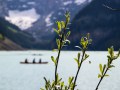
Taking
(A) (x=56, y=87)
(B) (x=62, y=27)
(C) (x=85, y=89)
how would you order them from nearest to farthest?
1. (A) (x=56, y=87)
2. (B) (x=62, y=27)
3. (C) (x=85, y=89)

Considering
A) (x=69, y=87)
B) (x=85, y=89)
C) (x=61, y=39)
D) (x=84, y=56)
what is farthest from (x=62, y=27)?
(x=85, y=89)

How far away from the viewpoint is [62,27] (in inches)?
341

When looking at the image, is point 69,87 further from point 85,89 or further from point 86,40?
point 85,89

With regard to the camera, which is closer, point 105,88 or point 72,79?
point 72,79

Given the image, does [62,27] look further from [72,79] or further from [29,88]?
[29,88]

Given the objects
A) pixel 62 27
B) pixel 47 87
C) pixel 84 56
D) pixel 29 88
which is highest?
pixel 62 27

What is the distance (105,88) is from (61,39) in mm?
85038

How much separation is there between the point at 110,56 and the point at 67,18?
1.26 meters

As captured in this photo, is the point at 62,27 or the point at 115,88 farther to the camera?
the point at 115,88

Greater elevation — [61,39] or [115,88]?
[61,39]

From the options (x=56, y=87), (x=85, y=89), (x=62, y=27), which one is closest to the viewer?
(x=56, y=87)

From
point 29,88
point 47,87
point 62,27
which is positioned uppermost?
point 62,27

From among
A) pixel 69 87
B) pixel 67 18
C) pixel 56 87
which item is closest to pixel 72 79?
pixel 69 87

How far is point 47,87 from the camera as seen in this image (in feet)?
28.5
